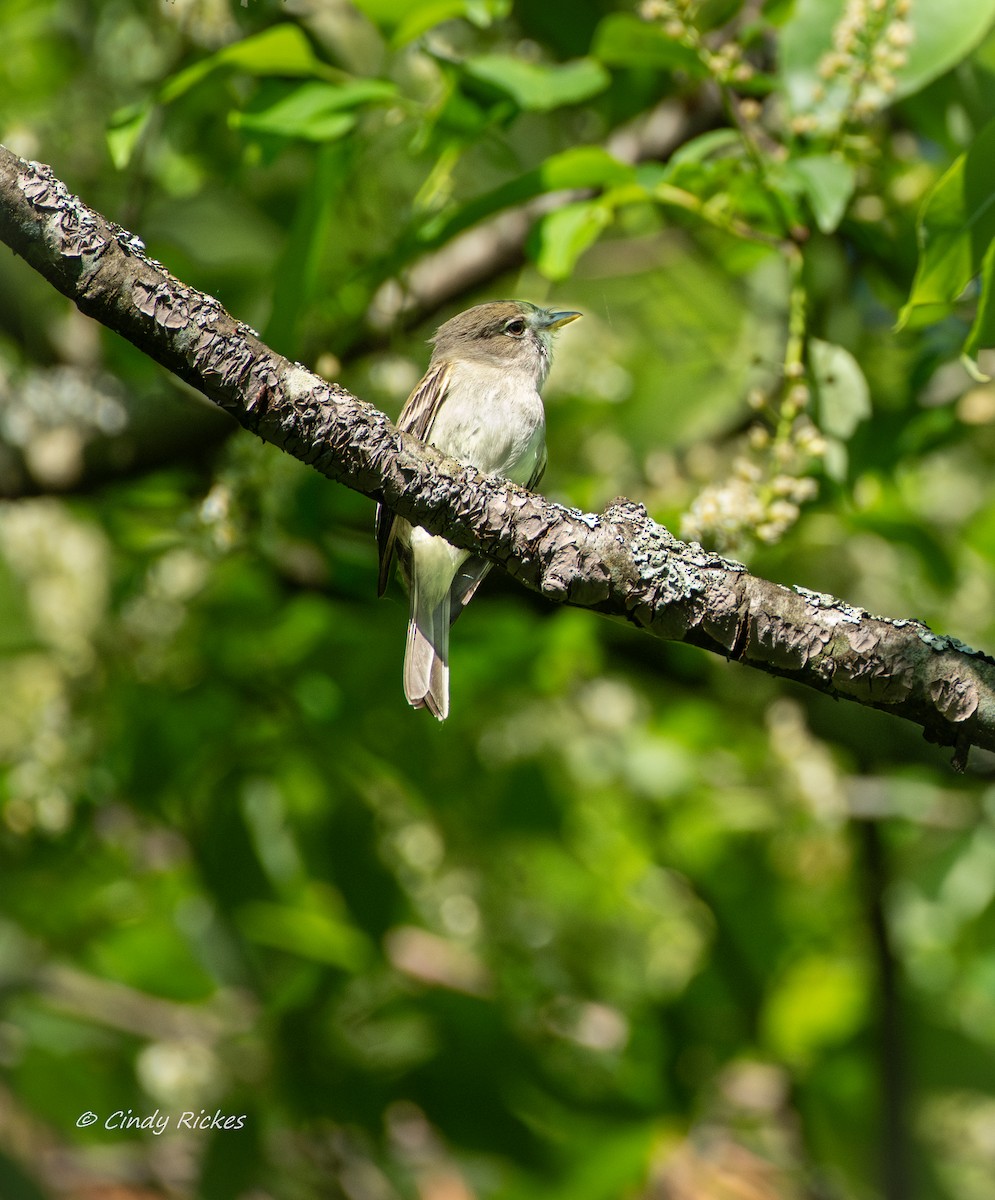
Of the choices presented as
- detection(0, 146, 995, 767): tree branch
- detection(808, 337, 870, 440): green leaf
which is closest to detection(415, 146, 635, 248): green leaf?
detection(808, 337, 870, 440): green leaf

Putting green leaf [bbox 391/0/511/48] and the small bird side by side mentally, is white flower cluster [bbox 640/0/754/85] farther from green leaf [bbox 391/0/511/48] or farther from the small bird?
the small bird

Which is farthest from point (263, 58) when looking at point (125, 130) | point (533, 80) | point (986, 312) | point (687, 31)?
point (986, 312)

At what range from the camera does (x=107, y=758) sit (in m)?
3.96

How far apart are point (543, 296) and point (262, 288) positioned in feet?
2.82

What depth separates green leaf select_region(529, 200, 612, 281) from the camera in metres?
2.80

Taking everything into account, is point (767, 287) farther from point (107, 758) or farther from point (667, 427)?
point (107, 758)

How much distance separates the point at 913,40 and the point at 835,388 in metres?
0.71

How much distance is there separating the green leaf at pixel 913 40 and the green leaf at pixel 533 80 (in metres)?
0.42

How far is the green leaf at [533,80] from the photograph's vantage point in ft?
9.29

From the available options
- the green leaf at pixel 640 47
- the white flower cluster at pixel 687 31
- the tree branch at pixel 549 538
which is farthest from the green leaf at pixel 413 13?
the tree branch at pixel 549 538

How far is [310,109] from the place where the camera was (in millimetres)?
2820

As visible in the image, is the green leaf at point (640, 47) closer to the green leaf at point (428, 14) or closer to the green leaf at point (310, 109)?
the green leaf at point (428, 14)

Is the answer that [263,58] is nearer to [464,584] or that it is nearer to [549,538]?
[464,584]

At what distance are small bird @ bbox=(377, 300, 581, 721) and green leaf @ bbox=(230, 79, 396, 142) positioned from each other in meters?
0.79
